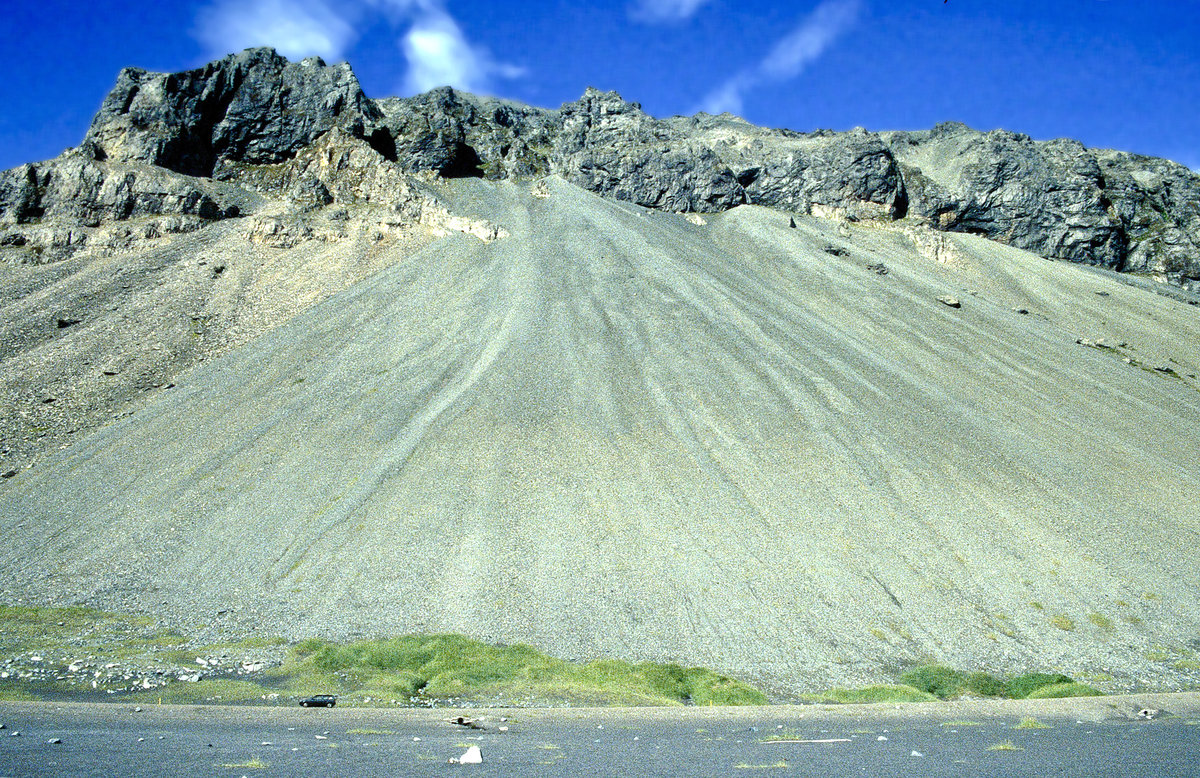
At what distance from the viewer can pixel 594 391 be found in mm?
46688

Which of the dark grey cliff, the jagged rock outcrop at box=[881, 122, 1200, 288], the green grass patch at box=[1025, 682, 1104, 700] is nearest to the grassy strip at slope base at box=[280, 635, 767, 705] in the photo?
the green grass patch at box=[1025, 682, 1104, 700]

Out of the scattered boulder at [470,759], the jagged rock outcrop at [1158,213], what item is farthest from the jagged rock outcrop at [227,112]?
the jagged rock outcrop at [1158,213]

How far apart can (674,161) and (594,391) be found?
56794 mm

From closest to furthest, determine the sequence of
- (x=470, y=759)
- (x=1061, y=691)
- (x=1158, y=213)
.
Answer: (x=470, y=759)
(x=1061, y=691)
(x=1158, y=213)

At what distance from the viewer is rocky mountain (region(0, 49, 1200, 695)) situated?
30391 millimetres

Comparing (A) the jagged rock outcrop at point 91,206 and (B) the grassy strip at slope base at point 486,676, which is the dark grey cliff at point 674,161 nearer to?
(A) the jagged rock outcrop at point 91,206

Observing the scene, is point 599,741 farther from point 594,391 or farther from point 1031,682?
point 594,391

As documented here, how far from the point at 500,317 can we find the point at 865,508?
32.5m

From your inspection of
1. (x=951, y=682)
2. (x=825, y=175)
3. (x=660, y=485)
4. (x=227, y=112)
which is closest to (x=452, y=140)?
(x=227, y=112)

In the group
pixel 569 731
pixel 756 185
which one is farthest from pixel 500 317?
pixel 756 185

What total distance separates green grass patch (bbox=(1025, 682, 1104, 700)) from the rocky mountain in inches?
87.8

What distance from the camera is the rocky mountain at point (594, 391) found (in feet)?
99.7

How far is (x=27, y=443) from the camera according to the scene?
42781mm

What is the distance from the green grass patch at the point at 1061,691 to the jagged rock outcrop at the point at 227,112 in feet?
286
